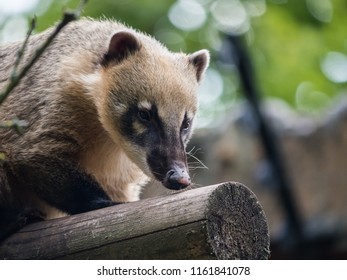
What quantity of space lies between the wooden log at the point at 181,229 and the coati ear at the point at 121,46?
1.91 m

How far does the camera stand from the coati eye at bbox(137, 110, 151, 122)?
588cm

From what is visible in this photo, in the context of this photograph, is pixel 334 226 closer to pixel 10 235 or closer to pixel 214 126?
pixel 214 126

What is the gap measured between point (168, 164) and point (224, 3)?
7386mm

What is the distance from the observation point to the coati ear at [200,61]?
6818 mm

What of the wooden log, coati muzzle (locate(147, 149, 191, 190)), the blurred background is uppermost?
the wooden log

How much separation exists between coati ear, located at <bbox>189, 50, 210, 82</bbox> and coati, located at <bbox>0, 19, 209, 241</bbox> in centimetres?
4

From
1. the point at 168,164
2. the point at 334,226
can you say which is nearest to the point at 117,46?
the point at 168,164

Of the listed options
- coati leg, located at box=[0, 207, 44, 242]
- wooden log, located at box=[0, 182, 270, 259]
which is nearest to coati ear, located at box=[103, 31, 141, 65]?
coati leg, located at box=[0, 207, 44, 242]

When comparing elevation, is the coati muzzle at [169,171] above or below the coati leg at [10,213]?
above

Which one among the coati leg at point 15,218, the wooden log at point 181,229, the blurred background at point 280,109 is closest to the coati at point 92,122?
the coati leg at point 15,218

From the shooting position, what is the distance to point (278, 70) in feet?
45.0

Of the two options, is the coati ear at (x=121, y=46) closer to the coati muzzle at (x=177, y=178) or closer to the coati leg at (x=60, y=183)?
the coati leg at (x=60, y=183)

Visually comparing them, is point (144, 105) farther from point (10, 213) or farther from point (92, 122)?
point (10, 213)

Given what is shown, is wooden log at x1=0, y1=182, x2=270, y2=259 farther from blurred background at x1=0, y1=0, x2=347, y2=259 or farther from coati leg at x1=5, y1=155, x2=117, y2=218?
blurred background at x1=0, y1=0, x2=347, y2=259
